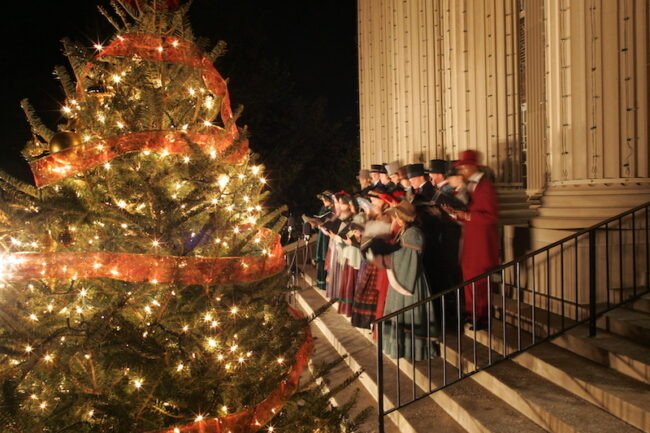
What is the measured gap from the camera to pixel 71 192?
2615mm

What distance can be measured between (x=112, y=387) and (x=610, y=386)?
356 centimetres

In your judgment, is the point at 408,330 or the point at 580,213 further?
the point at 580,213

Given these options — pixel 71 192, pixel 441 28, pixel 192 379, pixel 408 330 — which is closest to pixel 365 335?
pixel 408 330

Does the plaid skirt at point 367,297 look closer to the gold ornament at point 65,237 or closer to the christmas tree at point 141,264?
the christmas tree at point 141,264

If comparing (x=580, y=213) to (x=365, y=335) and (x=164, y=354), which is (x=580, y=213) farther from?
(x=164, y=354)

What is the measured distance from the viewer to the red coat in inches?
237

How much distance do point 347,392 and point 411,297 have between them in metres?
1.31

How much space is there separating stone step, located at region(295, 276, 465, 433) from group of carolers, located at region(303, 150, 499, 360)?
27cm

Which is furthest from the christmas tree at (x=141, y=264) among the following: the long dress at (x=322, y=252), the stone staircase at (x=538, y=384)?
the long dress at (x=322, y=252)

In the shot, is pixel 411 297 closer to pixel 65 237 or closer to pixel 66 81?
pixel 65 237

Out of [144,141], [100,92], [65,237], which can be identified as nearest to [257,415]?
[65,237]

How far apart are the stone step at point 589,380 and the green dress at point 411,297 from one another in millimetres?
730

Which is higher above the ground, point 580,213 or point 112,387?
point 580,213

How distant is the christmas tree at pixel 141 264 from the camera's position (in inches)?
101
